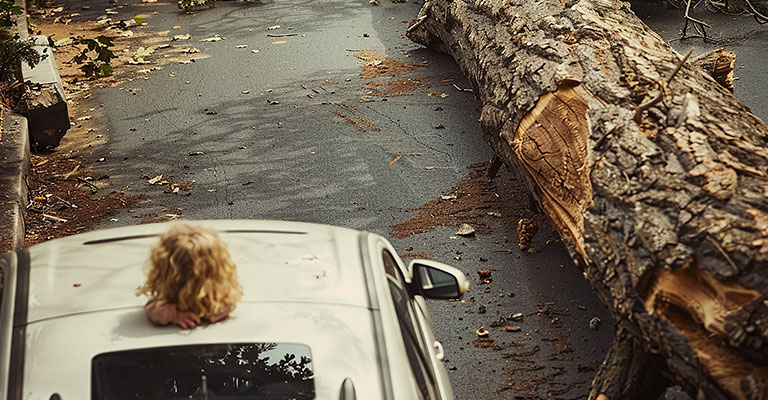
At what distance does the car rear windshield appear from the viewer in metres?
2.48

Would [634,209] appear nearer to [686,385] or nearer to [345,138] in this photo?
[686,385]

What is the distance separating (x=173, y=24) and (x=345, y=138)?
5525mm

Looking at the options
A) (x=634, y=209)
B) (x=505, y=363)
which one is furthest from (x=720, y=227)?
(x=505, y=363)

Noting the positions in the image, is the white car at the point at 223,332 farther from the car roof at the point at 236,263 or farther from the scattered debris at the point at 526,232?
the scattered debris at the point at 526,232

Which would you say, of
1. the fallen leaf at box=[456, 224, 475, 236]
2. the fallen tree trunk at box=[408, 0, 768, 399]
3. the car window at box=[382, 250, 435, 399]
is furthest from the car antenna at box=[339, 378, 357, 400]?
the fallen leaf at box=[456, 224, 475, 236]

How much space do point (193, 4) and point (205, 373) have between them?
1182cm

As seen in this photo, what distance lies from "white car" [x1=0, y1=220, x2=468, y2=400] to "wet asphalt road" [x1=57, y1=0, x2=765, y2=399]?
189cm

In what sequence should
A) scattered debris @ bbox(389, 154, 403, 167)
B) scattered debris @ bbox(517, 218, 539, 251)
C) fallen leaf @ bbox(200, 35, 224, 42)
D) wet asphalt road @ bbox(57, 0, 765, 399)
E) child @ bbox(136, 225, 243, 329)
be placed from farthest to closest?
fallen leaf @ bbox(200, 35, 224, 42)
scattered debris @ bbox(389, 154, 403, 167)
scattered debris @ bbox(517, 218, 539, 251)
wet asphalt road @ bbox(57, 0, 765, 399)
child @ bbox(136, 225, 243, 329)

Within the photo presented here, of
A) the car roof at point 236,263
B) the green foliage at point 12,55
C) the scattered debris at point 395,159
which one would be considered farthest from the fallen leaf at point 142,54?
the car roof at point 236,263

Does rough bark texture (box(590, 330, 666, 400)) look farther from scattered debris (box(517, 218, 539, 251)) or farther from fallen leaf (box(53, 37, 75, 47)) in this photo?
fallen leaf (box(53, 37, 75, 47))

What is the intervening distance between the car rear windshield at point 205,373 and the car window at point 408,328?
46 cm

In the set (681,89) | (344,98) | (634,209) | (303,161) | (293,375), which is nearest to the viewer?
(293,375)

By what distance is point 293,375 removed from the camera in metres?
2.58

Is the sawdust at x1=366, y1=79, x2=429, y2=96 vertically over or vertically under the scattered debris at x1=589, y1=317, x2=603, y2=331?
under
